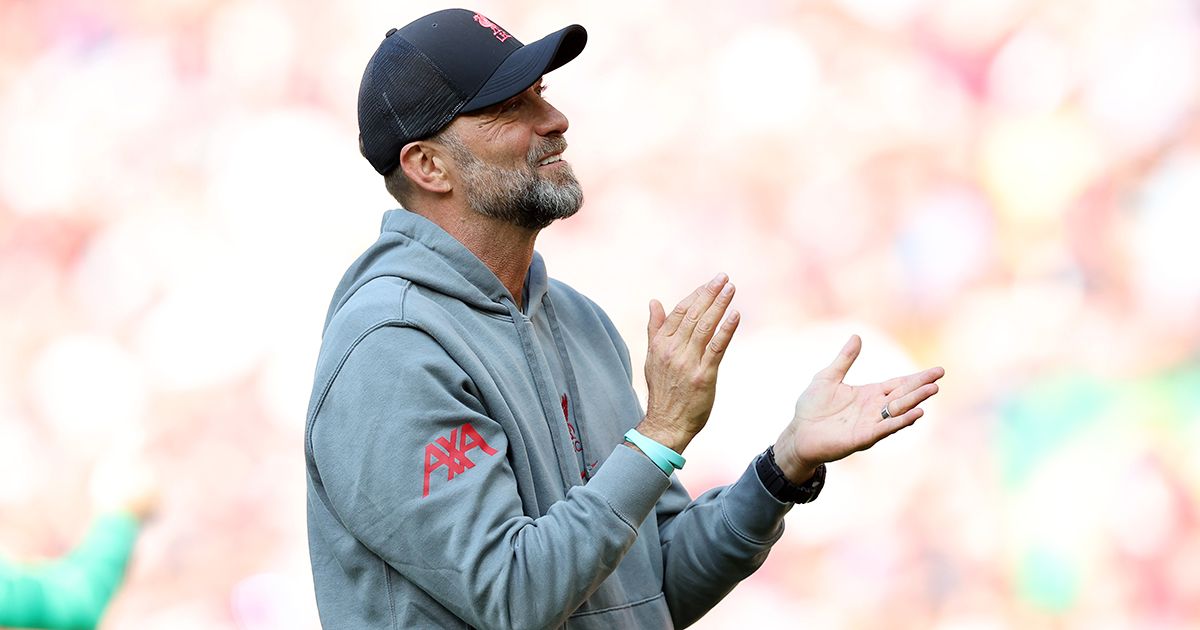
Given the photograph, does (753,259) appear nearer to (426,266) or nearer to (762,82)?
(762,82)

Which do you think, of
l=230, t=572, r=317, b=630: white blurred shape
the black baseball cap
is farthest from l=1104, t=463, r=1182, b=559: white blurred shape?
the black baseball cap

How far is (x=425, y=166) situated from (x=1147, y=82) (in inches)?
71.7

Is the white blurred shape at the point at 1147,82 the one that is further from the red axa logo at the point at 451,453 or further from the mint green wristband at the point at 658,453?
the red axa logo at the point at 451,453

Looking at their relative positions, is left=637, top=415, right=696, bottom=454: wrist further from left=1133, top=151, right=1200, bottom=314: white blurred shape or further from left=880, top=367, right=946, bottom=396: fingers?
left=1133, top=151, right=1200, bottom=314: white blurred shape

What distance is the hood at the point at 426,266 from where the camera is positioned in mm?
1596

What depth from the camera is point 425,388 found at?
4.72ft

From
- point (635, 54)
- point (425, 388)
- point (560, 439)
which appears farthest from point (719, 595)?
point (635, 54)

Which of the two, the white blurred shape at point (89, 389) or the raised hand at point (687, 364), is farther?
the white blurred shape at point (89, 389)

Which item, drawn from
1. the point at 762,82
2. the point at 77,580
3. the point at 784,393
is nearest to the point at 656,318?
the point at 784,393

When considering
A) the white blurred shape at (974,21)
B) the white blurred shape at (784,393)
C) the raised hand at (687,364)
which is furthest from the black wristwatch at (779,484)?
the white blurred shape at (974,21)

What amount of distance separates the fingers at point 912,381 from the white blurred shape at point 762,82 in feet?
4.67

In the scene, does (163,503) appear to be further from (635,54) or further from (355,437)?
(355,437)

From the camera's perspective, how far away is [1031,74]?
9.72ft

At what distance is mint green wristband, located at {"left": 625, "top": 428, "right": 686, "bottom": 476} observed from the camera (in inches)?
57.7
